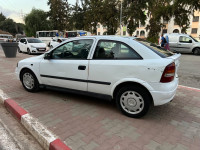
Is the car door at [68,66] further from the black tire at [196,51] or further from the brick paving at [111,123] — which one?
the black tire at [196,51]

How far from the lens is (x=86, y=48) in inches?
145

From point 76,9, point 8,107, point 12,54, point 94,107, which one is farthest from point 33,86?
point 76,9

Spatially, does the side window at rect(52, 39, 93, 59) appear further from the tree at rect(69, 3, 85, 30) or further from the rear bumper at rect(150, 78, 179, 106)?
the tree at rect(69, 3, 85, 30)

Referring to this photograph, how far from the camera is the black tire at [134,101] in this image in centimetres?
309

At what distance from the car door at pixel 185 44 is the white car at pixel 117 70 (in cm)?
1317

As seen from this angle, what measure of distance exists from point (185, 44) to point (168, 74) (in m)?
14.0

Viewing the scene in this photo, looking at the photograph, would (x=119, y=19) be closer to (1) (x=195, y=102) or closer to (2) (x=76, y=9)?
(2) (x=76, y=9)

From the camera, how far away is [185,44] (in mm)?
15023

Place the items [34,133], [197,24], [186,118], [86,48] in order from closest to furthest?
[34,133] → [186,118] → [86,48] → [197,24]

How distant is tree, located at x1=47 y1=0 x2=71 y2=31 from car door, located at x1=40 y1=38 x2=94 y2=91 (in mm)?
42975

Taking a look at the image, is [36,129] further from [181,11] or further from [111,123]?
[181,11]

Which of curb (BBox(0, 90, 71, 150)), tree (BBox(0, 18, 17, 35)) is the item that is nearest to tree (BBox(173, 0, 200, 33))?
curb (BBox(0, 90, 71, 150))

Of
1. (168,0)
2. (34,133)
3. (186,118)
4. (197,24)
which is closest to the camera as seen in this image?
(34,133)

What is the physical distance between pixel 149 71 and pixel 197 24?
52.6 m
